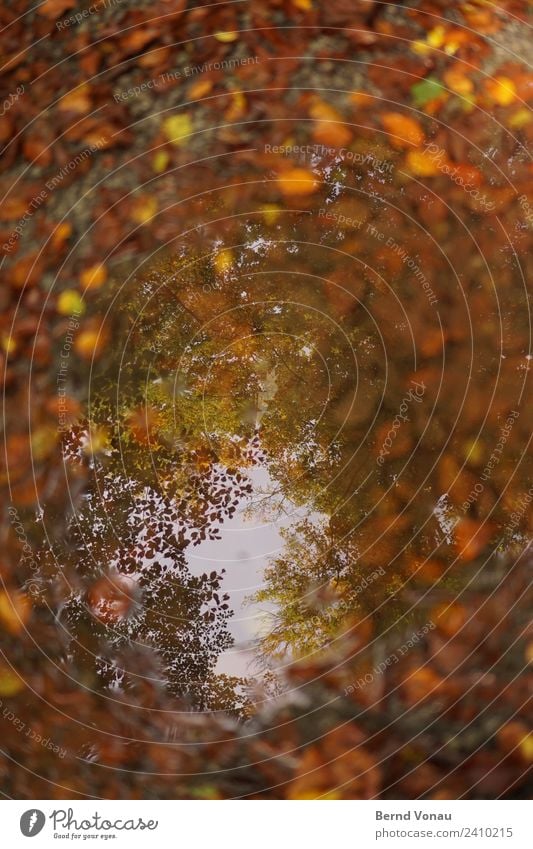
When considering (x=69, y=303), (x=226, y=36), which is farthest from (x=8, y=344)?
(x=226, y=36)

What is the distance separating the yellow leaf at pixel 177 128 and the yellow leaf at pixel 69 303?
0.19m

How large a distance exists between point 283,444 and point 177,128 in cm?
35

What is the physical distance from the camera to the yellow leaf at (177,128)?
2.70 ft

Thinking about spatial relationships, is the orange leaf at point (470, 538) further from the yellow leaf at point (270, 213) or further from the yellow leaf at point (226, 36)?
the yellow leaf at point (226, 36)

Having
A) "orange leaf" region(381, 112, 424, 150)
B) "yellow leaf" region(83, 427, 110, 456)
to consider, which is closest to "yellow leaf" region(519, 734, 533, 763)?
"yellow leaf" region(83, 427, 110, 456)

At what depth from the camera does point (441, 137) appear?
32.4 inches

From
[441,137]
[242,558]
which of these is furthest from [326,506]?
[441,137]

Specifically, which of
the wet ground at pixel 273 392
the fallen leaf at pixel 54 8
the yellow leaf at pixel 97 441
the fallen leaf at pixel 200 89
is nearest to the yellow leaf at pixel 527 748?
the wet ground at pixel 273 392

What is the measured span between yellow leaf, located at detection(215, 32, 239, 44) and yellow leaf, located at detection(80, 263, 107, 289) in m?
0.27

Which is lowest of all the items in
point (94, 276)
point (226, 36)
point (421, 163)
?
point (94, 276)

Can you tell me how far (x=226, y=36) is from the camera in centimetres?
83

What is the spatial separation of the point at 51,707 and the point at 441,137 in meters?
0.71

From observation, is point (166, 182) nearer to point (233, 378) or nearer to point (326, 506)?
point (233, 378)

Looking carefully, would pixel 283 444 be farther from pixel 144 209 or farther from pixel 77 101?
pixel 77 101
